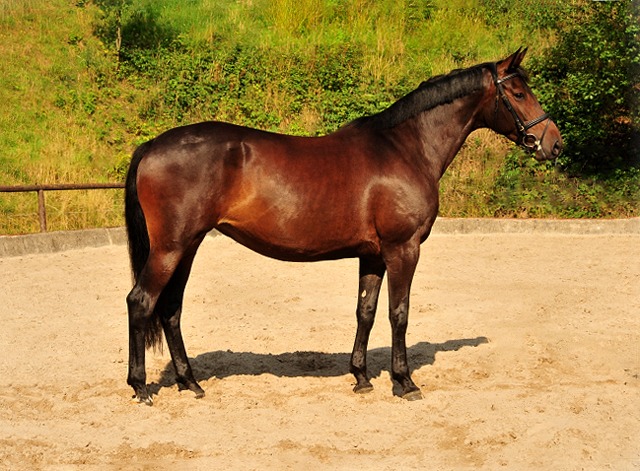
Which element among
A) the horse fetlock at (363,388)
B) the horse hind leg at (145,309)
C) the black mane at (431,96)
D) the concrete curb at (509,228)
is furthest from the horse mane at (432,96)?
the concrete curb at (509,228)

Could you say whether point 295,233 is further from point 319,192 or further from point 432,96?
point 432,96

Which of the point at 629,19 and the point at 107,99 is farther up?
the point at 629,19

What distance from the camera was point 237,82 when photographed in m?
17.4

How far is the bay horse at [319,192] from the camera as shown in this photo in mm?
4680

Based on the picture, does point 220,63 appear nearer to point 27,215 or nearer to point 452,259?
point 27,215

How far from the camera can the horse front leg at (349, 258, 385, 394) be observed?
532 cm

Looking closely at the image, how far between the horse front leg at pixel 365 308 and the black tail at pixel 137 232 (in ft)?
5.27

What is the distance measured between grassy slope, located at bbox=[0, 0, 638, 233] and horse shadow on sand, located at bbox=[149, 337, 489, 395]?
6848mm

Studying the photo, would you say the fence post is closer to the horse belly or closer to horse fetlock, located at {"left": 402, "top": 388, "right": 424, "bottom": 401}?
the horse belly

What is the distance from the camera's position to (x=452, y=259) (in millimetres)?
10555

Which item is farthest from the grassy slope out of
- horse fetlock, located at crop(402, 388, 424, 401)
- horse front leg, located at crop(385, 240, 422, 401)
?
horse fetlock, located at crop(402, 388, 424, 401)

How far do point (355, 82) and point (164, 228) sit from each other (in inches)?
536

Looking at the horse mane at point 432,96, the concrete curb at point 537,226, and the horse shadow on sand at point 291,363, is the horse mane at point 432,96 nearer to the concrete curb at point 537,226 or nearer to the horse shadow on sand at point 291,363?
the horse shadow on sand at point 291,363

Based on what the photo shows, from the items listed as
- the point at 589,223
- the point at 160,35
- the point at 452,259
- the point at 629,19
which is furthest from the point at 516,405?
the point at 160,35
